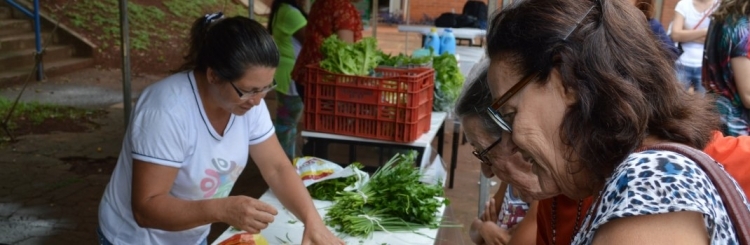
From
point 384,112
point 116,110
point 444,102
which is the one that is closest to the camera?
point 384,112

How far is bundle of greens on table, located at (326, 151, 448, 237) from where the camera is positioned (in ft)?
8.81

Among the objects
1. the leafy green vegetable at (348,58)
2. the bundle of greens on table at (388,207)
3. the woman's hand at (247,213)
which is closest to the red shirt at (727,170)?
the woman's hand at (247,213)

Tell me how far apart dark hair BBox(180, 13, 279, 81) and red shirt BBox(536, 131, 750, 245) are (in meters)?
1.11

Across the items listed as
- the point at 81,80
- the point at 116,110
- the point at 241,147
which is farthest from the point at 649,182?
the point at 81,80

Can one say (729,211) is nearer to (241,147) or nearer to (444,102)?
(241,147)

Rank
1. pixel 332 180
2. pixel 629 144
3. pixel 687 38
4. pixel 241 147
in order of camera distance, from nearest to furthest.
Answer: pixel 629 144, pixel 241 147, pixel 332 180, pixel 687 38

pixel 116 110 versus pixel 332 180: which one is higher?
pixel 332 180

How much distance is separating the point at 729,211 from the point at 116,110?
8561 mm

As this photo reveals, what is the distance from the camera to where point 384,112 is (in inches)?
150

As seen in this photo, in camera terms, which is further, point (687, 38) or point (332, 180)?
point (687, 38)

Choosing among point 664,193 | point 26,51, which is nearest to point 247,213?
point 664,193

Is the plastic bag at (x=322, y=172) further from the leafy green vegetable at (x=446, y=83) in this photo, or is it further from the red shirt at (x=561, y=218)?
the leafy green vegetable at (x=446, y=83)

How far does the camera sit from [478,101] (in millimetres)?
1857

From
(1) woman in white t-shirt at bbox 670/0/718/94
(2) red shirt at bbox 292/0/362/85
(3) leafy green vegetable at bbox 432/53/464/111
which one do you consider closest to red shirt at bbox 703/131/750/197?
(3) leafy green vegetable at bbox 432/53/464/111
